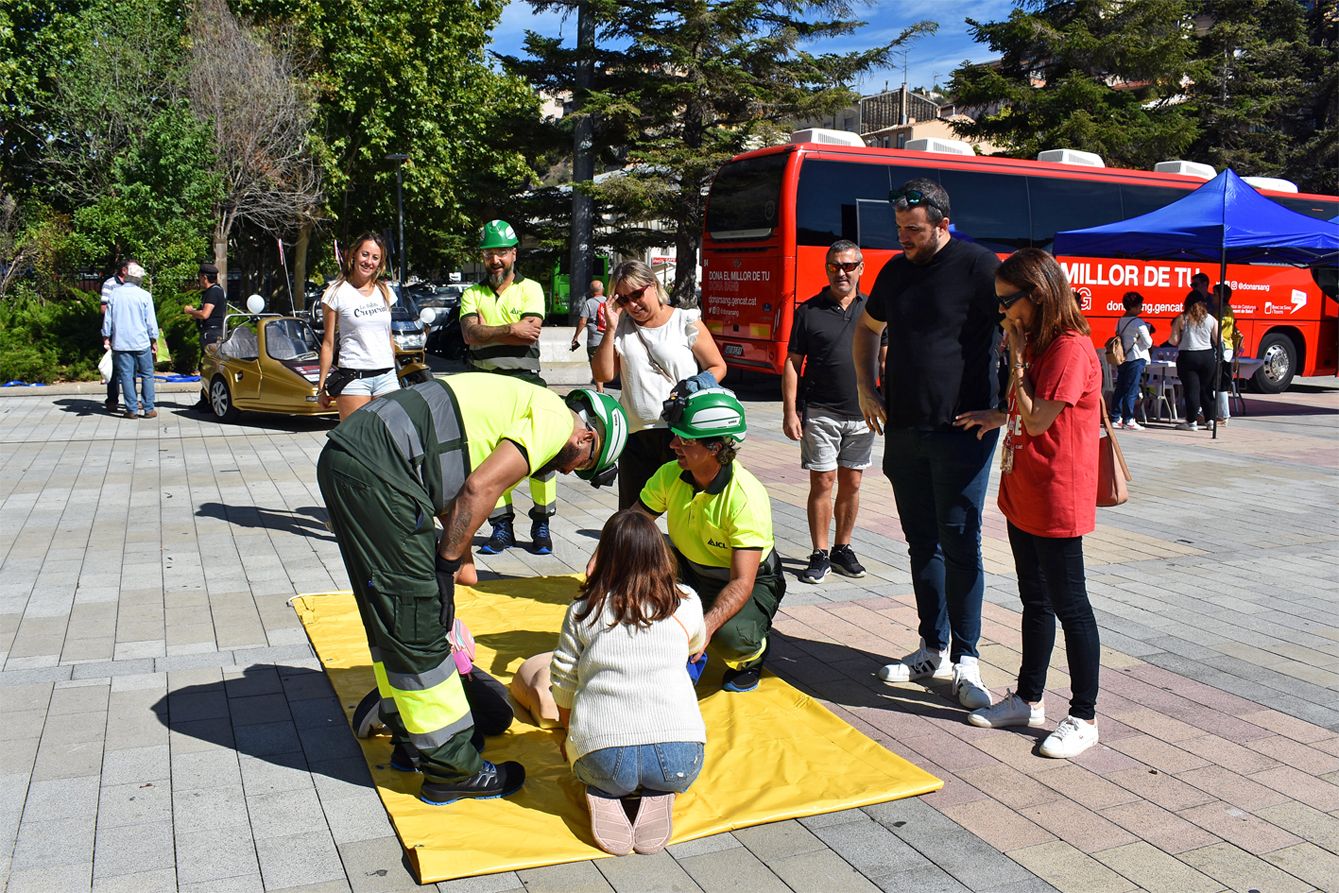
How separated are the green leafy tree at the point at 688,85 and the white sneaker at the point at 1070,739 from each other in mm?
21243

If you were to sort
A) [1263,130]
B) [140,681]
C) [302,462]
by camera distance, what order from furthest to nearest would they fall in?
1. [1263,130]
2. [302,462]
3. [140,681]

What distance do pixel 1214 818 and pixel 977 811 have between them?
2.48ft

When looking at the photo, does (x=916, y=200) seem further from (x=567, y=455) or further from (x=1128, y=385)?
(x=1128, y=385)

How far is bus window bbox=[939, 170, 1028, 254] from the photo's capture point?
650 inches

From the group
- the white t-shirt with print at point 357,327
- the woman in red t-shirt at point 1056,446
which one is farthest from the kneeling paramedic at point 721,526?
the white t-shirt with print at point 357,327

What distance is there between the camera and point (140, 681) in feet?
15.5

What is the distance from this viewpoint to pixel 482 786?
3.70 meters

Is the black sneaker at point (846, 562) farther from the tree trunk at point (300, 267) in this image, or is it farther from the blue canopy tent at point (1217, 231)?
the tree trunk at point (300, 267)

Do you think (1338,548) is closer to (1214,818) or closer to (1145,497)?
(1145,497)

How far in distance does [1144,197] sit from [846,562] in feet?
45.8

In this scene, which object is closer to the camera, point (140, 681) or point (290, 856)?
point (290, 856)

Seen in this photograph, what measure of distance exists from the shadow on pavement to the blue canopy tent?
1002cm

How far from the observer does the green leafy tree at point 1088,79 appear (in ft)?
100

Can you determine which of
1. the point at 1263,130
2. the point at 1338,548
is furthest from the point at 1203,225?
the point at 1263,130
